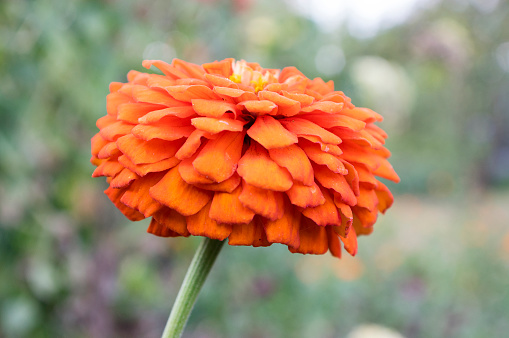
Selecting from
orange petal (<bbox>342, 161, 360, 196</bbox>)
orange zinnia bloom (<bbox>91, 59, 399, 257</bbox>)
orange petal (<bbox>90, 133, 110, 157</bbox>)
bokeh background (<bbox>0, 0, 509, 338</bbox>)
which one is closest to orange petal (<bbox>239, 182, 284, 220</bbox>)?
orange zinnia bloom (<bbox>91, 59, 399, 257</bbox>)

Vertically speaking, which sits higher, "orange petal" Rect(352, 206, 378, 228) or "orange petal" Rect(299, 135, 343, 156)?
"orange petal" Rect(299, 135, 343, 156)

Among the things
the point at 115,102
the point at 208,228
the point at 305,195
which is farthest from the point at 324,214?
the point at 115,102

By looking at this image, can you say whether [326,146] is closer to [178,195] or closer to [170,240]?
[178,195]

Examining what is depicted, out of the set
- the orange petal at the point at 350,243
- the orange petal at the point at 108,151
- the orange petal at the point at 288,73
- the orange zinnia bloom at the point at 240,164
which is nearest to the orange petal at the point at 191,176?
the orange zinnia bloom at the point at 240,164

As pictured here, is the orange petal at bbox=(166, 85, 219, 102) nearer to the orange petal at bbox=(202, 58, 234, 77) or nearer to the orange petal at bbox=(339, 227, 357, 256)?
the orange petal at bbox=(202, 58, 234, 77)

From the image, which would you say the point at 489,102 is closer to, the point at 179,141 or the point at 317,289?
the point at 317,289

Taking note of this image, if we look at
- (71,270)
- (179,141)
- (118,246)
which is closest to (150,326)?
(118,246)
